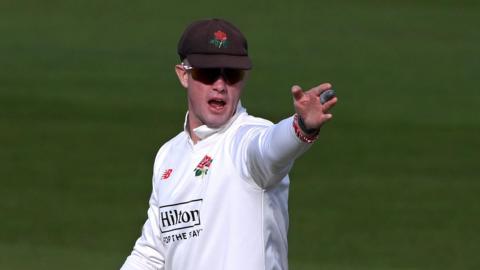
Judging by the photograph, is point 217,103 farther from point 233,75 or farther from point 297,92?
point 297,92

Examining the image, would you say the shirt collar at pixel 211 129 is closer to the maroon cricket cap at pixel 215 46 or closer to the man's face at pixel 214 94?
the man's face at pixel 214 94

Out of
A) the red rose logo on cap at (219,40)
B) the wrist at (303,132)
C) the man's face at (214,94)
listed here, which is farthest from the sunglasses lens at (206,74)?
the wrist at (303,132)

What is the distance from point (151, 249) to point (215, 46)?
1.08 meters

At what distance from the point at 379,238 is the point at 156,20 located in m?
7.79

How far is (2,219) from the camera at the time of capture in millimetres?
12188

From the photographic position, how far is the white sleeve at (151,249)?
6.11 metres

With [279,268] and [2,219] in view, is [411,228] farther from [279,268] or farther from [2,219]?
[279,268]

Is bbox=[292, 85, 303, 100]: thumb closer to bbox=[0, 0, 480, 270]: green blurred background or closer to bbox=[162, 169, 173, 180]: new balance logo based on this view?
bbox=[162, 169, 173, 180]: new balance logo

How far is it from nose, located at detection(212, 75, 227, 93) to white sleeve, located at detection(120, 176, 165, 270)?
0.70 m

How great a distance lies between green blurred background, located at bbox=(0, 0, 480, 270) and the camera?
1162cm

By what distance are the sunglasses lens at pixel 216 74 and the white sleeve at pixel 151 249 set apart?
668mm

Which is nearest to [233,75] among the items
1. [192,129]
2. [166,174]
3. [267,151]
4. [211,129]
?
[211,129]

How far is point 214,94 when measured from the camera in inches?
228

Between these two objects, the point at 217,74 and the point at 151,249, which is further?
the point at 151,249
